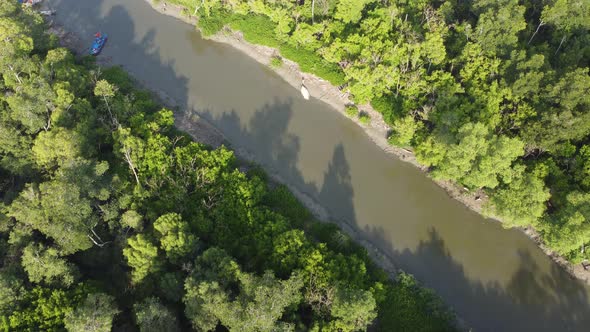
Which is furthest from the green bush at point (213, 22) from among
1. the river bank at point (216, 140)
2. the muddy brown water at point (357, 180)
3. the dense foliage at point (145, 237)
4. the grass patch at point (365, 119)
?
the grass patch at point (365, 119)

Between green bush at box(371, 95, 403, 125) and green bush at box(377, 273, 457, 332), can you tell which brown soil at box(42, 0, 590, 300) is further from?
green bush at box(377, 273, 457, 332)

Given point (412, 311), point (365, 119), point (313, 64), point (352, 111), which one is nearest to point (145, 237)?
point (412, 311)

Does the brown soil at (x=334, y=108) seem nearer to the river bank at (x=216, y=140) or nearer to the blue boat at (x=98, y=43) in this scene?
the river bank at (x=216, y=140)

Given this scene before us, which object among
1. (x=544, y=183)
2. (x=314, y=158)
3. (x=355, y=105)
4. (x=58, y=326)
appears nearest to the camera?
(x=58, y=326)

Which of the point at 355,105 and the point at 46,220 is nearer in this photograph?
the point at 46,220

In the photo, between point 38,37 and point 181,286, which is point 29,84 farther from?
point 181,286

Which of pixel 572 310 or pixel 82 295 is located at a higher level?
pixel 572 310

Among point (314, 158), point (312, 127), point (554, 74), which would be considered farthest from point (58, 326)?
point (554, 74)

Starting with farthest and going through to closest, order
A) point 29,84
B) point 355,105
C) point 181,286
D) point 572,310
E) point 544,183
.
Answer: point 355,105 → point 29,84 → point 544,183 → point 572,310 → point 181,286
